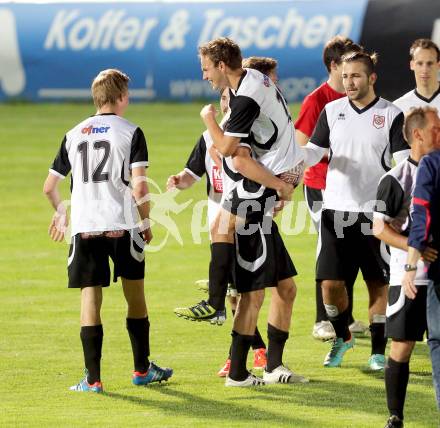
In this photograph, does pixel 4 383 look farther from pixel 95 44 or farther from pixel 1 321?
pixel 95 44

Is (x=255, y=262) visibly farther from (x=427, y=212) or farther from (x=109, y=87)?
(x=427, y=212)

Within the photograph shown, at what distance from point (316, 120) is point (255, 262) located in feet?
6.44

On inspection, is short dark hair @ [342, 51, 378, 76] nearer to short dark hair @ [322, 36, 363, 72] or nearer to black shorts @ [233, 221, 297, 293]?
short dark hair @ [322, 36, 363, 72]

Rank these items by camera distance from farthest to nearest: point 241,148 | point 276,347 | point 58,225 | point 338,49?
point 338,49 → point 276,347 → point 58,225 → point 241,148

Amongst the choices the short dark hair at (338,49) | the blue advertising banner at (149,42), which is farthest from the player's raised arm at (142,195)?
the blue advertising banner at (149,42)

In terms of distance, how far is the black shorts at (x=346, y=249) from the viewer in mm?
9188

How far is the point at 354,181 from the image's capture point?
911 centimetres

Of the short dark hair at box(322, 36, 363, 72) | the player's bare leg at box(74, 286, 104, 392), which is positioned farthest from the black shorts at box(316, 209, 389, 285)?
the player's bare leg at box(74, 286, 104, 392)

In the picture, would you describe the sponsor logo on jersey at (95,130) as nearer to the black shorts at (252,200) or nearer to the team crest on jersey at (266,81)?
the black shorts at (252,200)

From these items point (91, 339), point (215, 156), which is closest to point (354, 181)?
point (215, 156)

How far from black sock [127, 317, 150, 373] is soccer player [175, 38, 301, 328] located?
19.5 inches

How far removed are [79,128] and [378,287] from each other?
2.50 m

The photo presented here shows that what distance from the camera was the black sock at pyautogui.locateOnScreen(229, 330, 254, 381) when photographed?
28.3ft

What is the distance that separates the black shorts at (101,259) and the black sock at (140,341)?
14.1 inches
